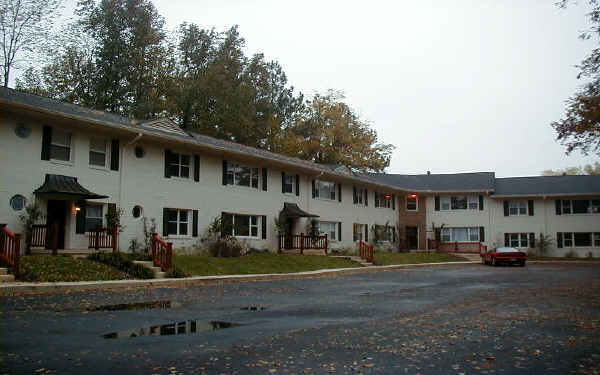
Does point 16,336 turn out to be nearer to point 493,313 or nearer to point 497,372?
point 497,372

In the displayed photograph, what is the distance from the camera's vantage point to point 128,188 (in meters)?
22.9

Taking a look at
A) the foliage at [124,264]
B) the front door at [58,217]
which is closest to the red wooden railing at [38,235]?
the front door at [58,217]

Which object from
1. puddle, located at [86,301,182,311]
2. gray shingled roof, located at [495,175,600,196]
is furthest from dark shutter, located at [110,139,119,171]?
gray shingled roof, located at [495,175,600,196]

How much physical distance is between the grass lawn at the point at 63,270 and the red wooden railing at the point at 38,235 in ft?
3.66

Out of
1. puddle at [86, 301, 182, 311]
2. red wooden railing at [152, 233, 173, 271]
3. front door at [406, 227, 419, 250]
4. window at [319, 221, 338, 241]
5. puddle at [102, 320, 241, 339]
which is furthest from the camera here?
front door at [406, 227, 419, 250]

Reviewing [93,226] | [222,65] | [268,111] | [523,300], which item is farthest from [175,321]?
[268,111]

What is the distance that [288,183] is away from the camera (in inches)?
1278

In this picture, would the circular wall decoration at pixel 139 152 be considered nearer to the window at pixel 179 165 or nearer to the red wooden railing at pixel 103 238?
the window at pixel 179 165

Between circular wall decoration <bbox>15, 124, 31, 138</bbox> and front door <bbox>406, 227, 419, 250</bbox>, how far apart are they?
34.0 metres

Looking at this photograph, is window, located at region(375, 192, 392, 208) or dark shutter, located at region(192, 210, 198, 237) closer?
dark shutter, located at region(192, 210, 198, 237)

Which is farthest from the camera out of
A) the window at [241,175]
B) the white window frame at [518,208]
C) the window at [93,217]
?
the white window frame at [518,208]

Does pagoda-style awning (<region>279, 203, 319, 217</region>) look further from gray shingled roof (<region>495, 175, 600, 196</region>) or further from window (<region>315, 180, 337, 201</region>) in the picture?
gray shingled roof (<region>495, 175, 600, 196</region>)

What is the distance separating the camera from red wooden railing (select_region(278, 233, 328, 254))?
1219 inches

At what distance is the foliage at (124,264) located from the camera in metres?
18.8
